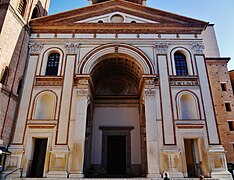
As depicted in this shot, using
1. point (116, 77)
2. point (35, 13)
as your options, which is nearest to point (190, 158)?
point (116, 77)

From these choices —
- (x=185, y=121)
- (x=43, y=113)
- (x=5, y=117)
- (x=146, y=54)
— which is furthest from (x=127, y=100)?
(x=5, y=117)

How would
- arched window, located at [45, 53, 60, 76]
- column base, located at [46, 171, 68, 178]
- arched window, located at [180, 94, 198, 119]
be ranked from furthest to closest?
arched window, located at [45, 53, 60, 76], arched window, located at [180, 94, 198, 119], column base, located at [46, 171, 68, 178]

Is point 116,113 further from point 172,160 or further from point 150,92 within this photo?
point 172,160

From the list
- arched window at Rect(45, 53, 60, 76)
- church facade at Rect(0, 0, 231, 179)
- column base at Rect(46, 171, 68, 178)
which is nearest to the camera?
column base at Rect(46, 171, 68, 178)

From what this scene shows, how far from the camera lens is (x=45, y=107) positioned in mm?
13828

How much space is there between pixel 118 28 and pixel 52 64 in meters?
5.62

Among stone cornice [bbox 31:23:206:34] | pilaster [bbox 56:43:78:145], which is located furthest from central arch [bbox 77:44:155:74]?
stone cornice [bbox 31:23:206:34]

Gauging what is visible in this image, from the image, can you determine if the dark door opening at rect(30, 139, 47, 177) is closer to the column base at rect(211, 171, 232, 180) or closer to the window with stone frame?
the column base at rect(211, 171, 232, 180)

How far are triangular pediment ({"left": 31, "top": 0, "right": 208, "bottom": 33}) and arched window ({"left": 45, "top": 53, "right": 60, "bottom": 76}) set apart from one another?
2228 mm

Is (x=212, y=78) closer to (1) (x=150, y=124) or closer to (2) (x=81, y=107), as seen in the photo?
(1) (x=150, y=124)

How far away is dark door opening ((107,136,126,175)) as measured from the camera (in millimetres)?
Result: 15633

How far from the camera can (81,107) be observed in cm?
1304

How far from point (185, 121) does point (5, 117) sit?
10899 millimetres

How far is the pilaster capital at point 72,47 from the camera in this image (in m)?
14.8
